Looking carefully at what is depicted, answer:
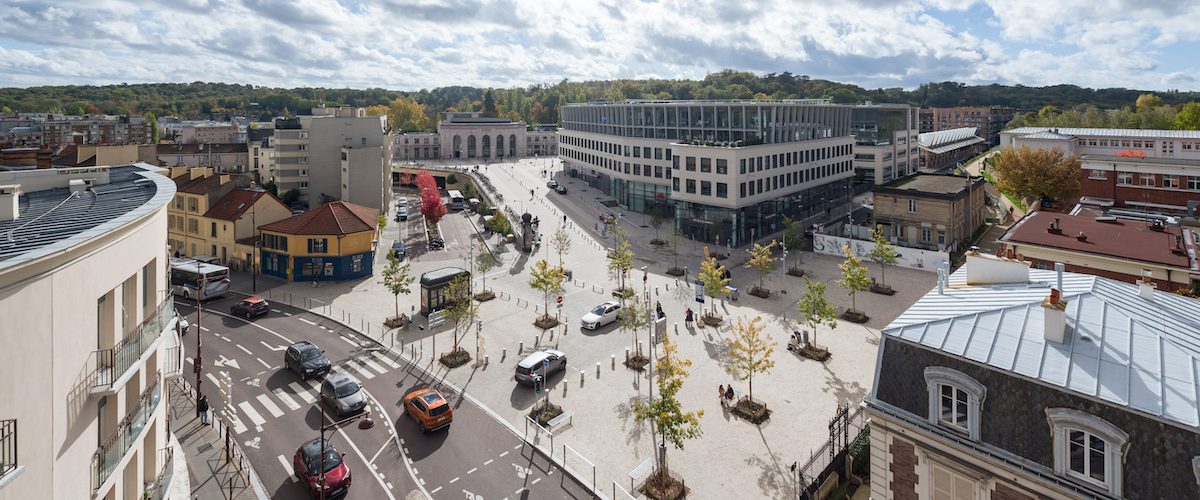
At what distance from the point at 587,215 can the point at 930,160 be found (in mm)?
69003

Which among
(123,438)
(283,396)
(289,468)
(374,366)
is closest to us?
(123,438)

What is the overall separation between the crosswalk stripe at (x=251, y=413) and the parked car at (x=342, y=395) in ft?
8.68

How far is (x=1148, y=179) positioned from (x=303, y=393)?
67.5 meters

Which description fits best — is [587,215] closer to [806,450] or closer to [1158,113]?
[806,450]

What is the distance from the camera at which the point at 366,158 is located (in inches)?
2950

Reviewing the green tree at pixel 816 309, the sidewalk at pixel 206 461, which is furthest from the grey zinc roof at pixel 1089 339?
the sidewalk at pixel 206 461

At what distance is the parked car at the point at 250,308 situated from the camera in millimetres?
39781

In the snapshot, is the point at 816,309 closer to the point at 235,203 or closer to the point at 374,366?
the point at 374,366

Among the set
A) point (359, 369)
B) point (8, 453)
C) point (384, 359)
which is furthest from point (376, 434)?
point (8, 453)

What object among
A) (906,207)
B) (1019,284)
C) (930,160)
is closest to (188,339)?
(1019,284)

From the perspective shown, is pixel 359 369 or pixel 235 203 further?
pixel 235 203

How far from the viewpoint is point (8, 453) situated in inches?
365

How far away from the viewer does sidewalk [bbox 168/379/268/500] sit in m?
20.8

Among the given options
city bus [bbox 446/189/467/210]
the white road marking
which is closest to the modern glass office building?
city bus [bbox 446/189/467/210]
